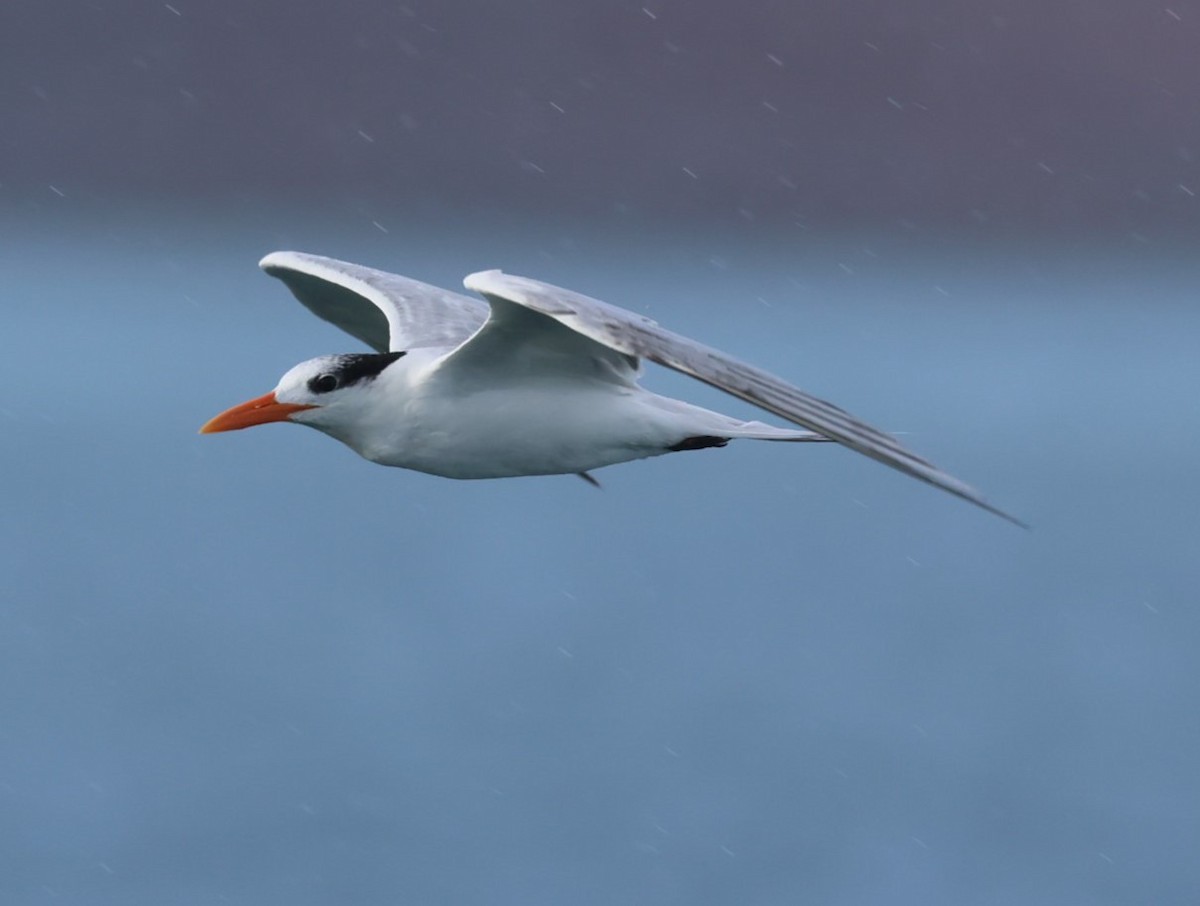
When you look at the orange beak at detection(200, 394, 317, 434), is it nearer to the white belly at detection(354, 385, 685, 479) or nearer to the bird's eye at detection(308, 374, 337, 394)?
the bird's eye at detection(308, 374, 337, 394)

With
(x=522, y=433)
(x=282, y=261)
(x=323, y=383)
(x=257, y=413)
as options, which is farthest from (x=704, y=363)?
(x=282, y=261)

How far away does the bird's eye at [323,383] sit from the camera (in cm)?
1058

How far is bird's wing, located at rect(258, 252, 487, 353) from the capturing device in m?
12.0

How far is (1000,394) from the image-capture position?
303 ft

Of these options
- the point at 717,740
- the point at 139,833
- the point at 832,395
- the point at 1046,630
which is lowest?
the point at 139,833

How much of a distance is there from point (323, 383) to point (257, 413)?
1.31ft

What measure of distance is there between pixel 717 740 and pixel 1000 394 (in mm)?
47056

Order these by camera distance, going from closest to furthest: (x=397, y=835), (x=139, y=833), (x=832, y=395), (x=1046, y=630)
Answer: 1. (x=139, y=833)
2. (x=397, y=835)
3. (x=1046, y=630)
4. (x=832, y=395)

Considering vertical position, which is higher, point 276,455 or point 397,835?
point 276,455

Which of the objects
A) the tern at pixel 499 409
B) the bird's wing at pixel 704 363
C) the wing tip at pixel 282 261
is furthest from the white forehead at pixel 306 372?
the wing tip at pixel 282 261

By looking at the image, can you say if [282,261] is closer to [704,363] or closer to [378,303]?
[378,303]

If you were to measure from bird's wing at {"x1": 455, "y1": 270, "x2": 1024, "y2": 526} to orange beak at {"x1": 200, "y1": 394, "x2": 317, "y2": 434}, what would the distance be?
1.11 meters

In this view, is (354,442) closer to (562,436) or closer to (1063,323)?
(562,436)

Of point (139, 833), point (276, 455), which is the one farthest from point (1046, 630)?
point (276, 455)
